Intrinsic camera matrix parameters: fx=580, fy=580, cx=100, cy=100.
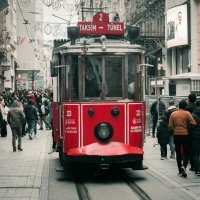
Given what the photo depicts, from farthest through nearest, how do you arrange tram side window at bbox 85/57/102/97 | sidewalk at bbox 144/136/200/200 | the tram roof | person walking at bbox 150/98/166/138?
person walking at bbox 150/98/166/138 < the tram roof < tram side window at bbox 85/57/102/97 < sidewalk at bbox 144/136/200/200

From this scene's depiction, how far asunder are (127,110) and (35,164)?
3936 mm

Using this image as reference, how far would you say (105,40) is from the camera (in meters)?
12.8

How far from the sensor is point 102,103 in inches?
491

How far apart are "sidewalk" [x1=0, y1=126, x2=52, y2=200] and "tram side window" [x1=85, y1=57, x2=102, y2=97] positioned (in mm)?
2221

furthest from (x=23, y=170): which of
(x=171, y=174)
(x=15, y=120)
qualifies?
(x=15, y=120)

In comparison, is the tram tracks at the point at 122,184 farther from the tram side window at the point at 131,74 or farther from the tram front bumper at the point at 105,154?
the tram side window at the point at 131,74

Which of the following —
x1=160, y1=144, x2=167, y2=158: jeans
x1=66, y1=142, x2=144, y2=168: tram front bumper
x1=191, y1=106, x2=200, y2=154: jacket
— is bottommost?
x1=160, y1=144, x2=167, y2=158: jeans

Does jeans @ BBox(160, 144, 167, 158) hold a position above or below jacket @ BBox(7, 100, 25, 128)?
below

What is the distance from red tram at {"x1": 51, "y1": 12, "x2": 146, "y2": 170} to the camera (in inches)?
489

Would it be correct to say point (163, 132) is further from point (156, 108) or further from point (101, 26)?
point (156, 108)

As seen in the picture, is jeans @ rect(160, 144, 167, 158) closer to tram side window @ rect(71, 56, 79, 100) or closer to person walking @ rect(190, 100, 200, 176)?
person walking @ rect(190, 100, 200, 176)

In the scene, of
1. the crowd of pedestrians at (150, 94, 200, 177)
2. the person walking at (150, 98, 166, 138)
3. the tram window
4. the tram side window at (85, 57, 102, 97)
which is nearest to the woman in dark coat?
the crowd of pedestrians at (150, 94, 200, 177)

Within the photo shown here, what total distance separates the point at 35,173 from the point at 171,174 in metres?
3.19

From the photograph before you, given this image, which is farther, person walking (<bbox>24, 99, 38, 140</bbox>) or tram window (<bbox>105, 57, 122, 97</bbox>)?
person walking (<bbox>24, 99, 38, 140</bbox>)
